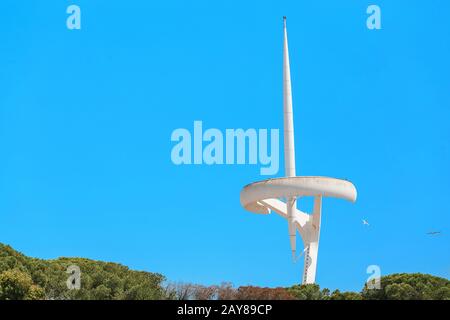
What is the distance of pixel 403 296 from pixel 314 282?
1076 centimetres

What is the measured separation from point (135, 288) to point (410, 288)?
24732 millimetres

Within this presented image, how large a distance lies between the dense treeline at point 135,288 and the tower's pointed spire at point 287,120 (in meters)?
9.69

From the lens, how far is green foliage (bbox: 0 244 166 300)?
54.8 meters

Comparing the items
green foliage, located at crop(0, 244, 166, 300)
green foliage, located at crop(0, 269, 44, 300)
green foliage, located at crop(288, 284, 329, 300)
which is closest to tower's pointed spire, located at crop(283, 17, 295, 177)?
green foliage, located at crop(288, 284, 329, 300)

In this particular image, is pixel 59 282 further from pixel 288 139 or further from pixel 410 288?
pixel 410 288

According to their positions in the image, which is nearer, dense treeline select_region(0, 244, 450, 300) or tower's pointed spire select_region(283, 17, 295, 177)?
dense treeline select_region(0, 244, 450, 300)

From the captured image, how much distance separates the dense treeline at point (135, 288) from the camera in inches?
2184

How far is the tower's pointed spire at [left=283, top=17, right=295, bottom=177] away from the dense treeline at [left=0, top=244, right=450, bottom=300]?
969 centimetres

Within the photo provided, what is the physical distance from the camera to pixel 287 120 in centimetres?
6106

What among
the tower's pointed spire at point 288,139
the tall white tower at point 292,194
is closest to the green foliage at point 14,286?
the tall white tower at point 292,194

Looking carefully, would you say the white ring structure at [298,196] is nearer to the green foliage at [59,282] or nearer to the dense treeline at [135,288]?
the dense treeline at [135,288]

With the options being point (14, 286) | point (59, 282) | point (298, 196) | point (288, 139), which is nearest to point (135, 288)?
point (59, 282)

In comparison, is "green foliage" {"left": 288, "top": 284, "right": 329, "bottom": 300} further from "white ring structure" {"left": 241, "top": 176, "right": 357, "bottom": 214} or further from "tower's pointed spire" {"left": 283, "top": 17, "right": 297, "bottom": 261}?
"white ring structure" {"left": 241, "top": 176, "right": 357, "bottom": 214}
